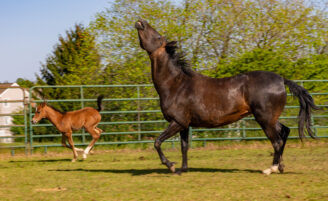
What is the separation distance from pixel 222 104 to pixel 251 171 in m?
1.29

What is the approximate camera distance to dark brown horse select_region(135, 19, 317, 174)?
6988 mm

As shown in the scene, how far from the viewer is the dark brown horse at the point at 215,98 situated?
6.99 meters

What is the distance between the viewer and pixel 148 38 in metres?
7.31

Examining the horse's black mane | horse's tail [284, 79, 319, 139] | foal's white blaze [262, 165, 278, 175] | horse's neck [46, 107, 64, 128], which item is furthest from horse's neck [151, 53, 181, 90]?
horse's neck [46, 107, 64, 128]

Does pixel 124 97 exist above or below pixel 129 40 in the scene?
below

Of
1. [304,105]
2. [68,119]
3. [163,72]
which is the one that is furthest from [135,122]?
[304,105]

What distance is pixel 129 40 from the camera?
17.0 meters

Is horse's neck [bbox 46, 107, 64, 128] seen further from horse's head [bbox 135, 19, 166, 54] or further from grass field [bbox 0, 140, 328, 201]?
horse's head [bbox 135, 19, 166, 54]

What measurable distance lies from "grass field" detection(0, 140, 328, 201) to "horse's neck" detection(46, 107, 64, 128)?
0.92m

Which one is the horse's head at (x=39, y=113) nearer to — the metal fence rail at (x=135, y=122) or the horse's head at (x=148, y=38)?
the metal fence rail at (x=135, y=122)

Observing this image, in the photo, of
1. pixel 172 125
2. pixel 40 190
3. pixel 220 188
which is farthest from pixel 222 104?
pixel 40 190

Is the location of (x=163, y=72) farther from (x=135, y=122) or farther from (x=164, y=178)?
(x=135, y=122)

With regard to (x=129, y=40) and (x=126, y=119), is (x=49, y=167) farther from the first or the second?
(x=129, y=40)

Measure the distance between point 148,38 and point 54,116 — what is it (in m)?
4.47
